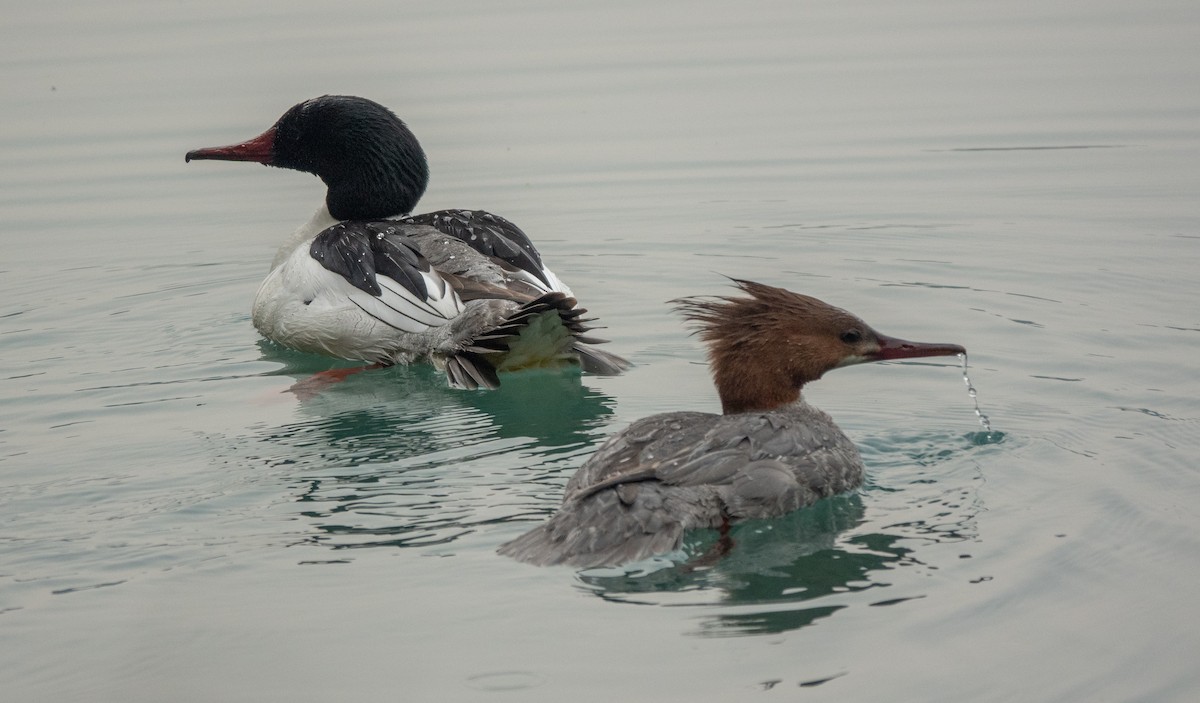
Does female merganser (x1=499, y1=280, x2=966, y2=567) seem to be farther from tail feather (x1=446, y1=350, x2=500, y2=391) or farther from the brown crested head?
tail feather (x1=446, y1=350, x2=500, y2=391)

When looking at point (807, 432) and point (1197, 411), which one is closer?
point (807, 432)

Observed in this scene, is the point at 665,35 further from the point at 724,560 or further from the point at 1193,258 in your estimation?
the point at 724,560

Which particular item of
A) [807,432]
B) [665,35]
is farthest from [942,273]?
[665,35]

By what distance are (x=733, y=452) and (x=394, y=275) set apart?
126 inches

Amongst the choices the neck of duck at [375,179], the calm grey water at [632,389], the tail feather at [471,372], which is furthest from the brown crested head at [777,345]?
the neck of duck at [375,179]

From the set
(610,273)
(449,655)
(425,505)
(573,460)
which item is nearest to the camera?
(449,655)

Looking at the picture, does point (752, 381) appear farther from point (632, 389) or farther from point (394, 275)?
point (394, 275)

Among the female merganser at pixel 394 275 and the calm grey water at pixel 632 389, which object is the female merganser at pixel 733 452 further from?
the female merganser at pixel 394 275

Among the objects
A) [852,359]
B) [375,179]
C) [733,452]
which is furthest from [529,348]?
[733,452]

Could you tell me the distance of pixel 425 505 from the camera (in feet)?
20.7

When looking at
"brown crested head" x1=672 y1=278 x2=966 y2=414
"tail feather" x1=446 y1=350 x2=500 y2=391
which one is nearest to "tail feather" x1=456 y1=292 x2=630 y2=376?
"tail feather" x1=446 y1=350 x2=500 y2=391

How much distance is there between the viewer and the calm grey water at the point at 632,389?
16.5 feet

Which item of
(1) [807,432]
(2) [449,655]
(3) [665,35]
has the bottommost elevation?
(2) [449,655]

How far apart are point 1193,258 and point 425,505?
5855 mm
